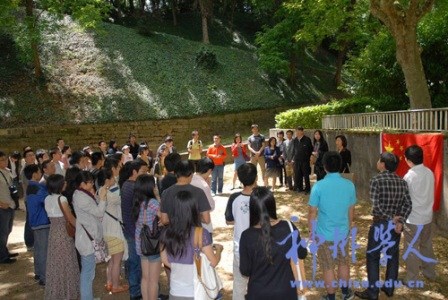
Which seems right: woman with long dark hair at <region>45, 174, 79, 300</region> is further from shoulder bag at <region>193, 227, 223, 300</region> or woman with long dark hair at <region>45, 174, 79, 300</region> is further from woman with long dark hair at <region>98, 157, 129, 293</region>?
shoulder bag at <region>193, 227, 223, 300</region>

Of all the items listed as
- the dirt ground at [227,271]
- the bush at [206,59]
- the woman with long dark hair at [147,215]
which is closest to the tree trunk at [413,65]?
the dirt ground at [227,271]

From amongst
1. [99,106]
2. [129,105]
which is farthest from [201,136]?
[99,106]

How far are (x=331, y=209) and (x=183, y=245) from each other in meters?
1.84

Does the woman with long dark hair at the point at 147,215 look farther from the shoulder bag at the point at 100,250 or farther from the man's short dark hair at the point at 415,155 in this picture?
the man's short dark hair at the point at 415,155

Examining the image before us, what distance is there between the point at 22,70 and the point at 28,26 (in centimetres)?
465

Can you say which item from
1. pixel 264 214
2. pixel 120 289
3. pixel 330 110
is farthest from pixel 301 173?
pixel 264 214

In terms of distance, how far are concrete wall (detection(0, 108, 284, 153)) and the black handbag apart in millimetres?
15482

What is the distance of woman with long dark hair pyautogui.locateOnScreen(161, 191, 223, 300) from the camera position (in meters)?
3.35

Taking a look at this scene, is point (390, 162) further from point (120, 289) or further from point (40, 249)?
point (40, 249)

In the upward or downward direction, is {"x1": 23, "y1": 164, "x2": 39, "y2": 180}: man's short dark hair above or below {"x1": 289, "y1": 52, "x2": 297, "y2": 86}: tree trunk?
below

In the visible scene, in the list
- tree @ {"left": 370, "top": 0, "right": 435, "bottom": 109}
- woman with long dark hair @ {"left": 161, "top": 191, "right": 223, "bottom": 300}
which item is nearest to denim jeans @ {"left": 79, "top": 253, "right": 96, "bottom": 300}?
woman with long dark hair @ {"left": 161, "top": 191, "right": 223, "bottom": 300}

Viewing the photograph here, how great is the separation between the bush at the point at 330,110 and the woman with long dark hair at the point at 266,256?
12.7m

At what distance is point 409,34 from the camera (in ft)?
34.6

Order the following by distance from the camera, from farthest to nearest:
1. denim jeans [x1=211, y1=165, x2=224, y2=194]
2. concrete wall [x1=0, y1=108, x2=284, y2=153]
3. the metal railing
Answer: concrete wall [x1=0, y1=108, x2=284, y2=153], denim jeans [x1=211, y1=165, x2=224, y2=194], the metal railing
